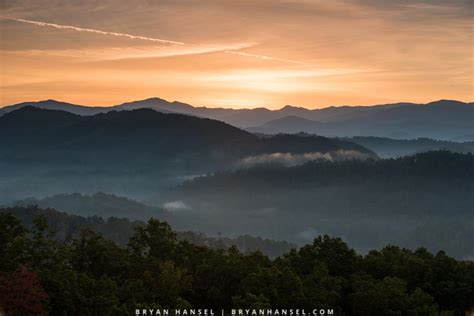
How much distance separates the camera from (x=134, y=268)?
44750mm

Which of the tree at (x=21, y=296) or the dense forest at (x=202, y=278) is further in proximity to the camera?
the dense forest at (x=202, y=278)

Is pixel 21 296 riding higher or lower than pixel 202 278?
higher

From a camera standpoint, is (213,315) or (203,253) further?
(203,253)

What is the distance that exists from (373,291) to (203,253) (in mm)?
→ 15314

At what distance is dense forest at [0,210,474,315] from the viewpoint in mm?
33906

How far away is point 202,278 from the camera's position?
45531 mm

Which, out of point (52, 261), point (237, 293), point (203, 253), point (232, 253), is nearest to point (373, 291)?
point (237, 293)

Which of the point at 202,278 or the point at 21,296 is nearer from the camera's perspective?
the point at 21,296

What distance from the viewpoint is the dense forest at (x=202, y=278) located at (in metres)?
33.9

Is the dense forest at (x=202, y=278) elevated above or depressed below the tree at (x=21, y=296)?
below

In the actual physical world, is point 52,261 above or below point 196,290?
above

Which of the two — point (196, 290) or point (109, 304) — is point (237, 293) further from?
point (109, 304)

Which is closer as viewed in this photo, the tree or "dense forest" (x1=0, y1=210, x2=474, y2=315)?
the tree

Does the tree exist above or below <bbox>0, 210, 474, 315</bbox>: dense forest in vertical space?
above
